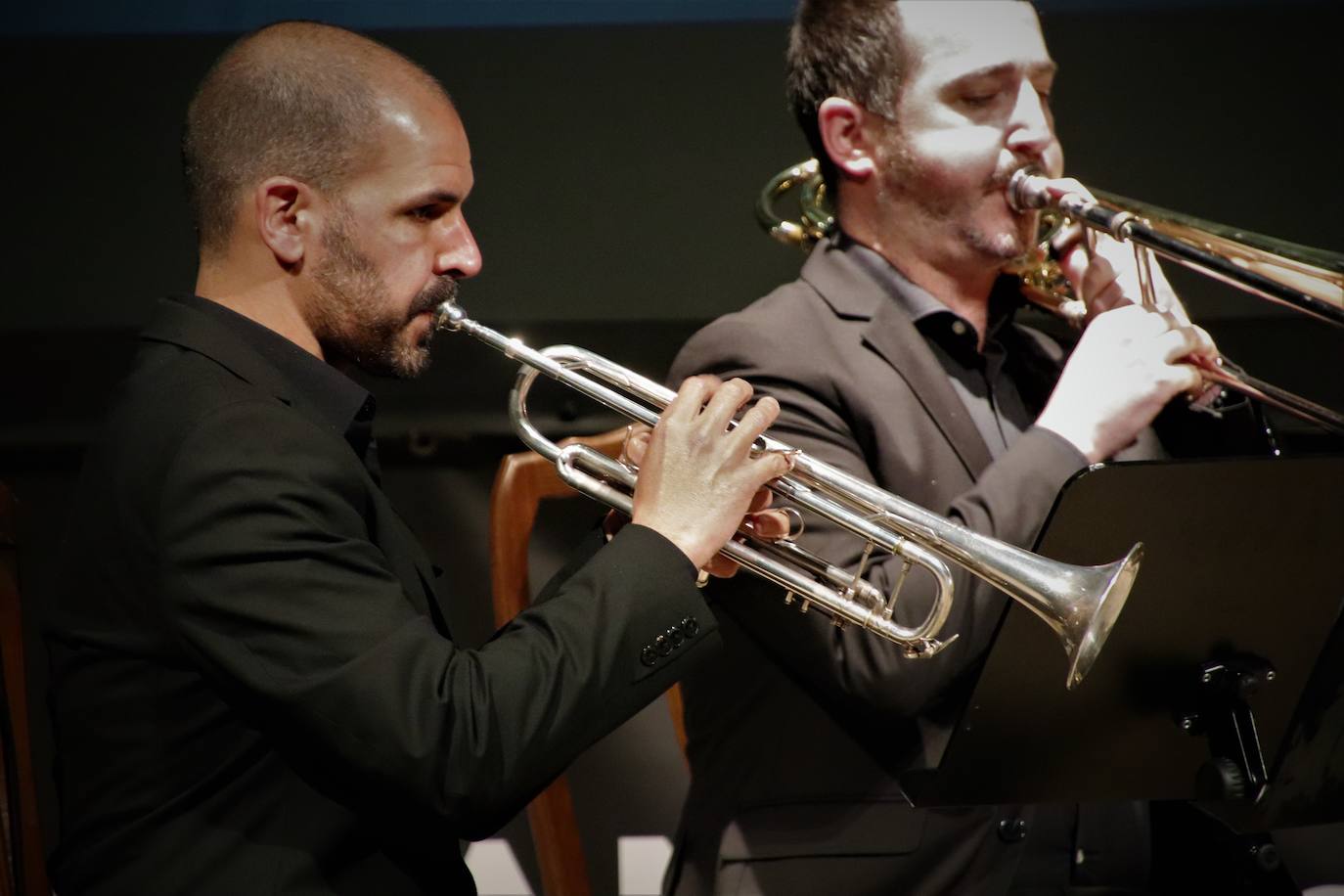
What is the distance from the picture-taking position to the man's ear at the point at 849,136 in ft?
6.88

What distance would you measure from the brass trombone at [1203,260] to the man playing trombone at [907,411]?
4 centimetres

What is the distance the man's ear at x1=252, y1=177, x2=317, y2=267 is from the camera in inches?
63.2

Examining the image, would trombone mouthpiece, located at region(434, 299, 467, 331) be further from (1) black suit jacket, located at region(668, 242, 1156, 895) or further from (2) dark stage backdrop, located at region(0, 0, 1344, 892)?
(2) dark stage backdrop, located at region(0, 0, 1344, 892)

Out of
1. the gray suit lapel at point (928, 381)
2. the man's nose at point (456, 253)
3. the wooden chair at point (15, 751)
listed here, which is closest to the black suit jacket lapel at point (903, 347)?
the gray suit lapel at point (928, 381)

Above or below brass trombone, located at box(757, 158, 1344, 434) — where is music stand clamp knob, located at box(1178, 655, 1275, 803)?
below

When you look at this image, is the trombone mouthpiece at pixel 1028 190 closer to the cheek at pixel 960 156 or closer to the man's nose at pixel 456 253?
the cheek at pixel 960 156

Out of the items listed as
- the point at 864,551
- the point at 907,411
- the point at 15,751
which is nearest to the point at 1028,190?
the point at 907,411

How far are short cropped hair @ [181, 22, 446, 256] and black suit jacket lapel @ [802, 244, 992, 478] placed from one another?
25.2 inches

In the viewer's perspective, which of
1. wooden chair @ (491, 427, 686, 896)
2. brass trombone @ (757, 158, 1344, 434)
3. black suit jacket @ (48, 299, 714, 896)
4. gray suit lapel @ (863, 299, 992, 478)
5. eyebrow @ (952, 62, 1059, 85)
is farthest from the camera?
Result: wooden chair @ (491, 427, 686, 896)

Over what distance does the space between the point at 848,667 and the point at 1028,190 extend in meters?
0.72

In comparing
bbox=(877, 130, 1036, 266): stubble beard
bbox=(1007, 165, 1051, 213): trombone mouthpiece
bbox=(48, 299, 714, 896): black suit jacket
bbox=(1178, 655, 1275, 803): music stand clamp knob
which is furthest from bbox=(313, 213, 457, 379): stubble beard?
bbox=(1178, 655, 1275, 803): music stand clamp knob

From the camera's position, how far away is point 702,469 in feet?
4.97

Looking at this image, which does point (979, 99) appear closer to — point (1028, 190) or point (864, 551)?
point (1028, 190)

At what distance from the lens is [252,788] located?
142cm
